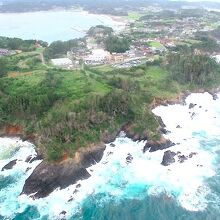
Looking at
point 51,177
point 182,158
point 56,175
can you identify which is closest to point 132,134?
point 182,158

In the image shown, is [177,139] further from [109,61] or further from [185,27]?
[185,27]

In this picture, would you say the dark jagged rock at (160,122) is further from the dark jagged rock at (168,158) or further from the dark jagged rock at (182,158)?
the dark jagged rock at (182,158)

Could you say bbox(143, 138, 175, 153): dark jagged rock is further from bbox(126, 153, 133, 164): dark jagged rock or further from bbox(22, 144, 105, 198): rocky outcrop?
bbox(22, 144, 105, 198): rocky outcrop

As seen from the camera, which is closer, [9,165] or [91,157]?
[9,165]

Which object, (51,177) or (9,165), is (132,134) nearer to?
(51,177)

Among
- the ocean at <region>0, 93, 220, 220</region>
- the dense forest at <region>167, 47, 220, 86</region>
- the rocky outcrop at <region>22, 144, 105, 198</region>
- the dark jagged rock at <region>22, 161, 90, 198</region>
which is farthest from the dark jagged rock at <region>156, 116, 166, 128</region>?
the dense forest at <region>167, 47, 220, 86</region>

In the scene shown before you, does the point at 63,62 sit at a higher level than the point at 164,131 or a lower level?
lower

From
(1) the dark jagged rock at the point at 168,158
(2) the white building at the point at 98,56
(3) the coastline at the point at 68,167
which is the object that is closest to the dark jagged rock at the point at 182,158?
(1) the dark jagged rock at the point at 168,158
